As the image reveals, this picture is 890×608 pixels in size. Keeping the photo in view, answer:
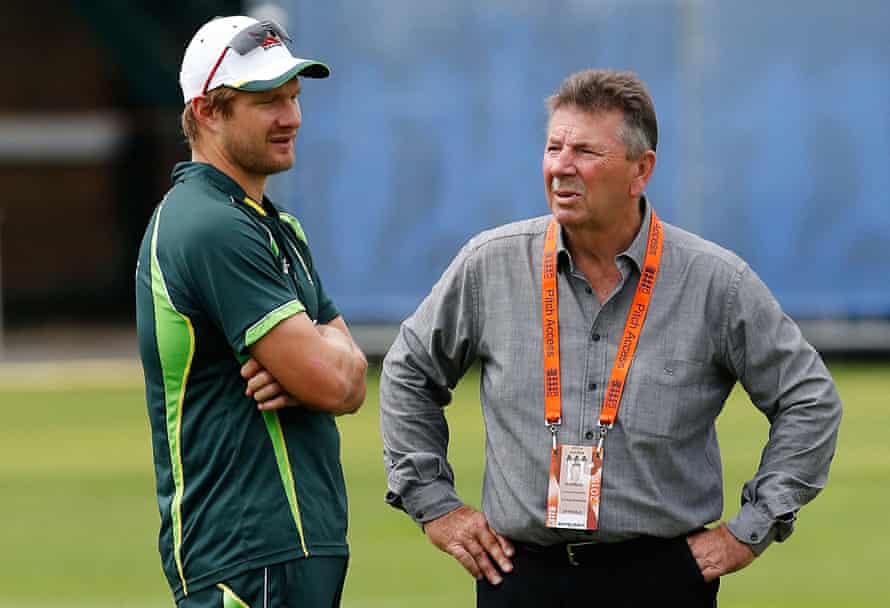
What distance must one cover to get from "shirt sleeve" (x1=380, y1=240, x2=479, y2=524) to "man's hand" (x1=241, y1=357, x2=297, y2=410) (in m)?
0.50

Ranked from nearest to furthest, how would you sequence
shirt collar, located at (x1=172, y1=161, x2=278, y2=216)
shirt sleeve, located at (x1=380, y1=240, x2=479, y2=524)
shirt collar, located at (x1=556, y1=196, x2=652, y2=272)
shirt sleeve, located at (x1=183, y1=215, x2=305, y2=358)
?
shirt sleeve, located at (x1=183, y1=215, x2=305, y2=358) → shirt collar, located at (x1=172, y1=161, x2=278, y2=216) → shirt collar, located at (x1=556, y1=196, x2=652, y2=272) → shirt sleeve, located at (x1=380, y1=240, x2=479, y2=524)

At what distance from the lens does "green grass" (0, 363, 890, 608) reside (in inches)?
322

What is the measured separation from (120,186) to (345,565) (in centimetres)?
2465

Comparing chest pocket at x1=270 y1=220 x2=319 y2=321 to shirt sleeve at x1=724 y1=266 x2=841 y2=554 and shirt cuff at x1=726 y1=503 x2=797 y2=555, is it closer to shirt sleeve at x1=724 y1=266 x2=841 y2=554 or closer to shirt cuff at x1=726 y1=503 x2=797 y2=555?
shirt sleeve at x1=724 y1=266 x2=841 y2=554

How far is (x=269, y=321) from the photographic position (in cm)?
426

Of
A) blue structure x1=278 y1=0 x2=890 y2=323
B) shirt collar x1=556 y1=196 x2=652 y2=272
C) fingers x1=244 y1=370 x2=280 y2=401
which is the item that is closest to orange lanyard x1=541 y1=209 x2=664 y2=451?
shirt collar x1=556 y1=196 x2=652 y2=272

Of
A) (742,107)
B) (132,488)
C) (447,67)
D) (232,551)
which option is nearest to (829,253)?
(742,107)

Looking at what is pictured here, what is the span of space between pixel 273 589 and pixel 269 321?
65cm

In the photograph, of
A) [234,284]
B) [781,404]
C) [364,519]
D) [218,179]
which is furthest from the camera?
[364,519]

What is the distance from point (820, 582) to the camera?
8266mm

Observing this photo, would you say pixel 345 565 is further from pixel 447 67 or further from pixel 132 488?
pixel 447 67

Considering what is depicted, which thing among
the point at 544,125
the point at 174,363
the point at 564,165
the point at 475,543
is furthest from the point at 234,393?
the point at 544,125

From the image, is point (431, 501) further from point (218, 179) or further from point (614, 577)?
point (218, 179)

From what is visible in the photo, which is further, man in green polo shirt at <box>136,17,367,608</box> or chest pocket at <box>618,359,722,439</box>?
chest pocket at <box>618,359,722,439</box>
